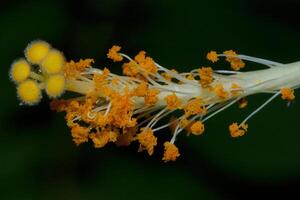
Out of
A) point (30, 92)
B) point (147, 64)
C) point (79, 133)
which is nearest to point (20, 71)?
point (30, 92)

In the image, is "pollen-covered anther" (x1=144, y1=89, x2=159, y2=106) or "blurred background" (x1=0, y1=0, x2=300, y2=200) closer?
"pollen-covered anther" (x1=144, y1=89, x2=159, y2=106)

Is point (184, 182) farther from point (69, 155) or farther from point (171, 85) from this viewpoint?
point (171, 85)

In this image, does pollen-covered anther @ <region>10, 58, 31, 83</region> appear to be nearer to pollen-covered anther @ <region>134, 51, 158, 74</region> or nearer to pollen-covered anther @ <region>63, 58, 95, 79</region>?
pollen-covered anther @ <region>63, 58, 95, 79</region>

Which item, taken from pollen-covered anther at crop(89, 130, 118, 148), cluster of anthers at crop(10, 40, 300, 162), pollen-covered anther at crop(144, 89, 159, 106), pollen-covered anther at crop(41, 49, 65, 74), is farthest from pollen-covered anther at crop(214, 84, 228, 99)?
pollen-covered anther at crop(41, 49, 65, 74)

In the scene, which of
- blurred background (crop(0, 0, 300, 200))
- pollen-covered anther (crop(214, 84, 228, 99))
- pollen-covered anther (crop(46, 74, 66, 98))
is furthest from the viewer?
blurred background (crop(0, 0, 300, 200))

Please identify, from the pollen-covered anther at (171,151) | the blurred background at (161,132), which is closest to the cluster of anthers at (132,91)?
the pollen-covered anther at (171,151)

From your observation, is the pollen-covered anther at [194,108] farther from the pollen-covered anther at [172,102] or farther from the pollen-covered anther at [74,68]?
the pollen-covered anther at [74,68]

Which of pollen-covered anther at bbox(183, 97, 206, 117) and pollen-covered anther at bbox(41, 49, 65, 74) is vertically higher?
pollen-covered anther at bbox(183, 97, 206, 117)
